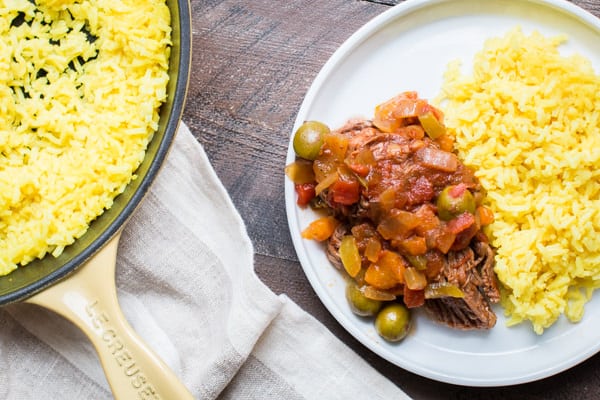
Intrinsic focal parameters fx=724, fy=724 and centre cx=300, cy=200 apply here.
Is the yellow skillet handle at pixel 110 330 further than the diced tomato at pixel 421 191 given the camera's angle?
No

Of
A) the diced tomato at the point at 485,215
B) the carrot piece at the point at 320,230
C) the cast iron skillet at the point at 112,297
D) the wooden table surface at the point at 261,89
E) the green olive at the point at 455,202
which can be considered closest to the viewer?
the cast iron skillet at the point at 112,297

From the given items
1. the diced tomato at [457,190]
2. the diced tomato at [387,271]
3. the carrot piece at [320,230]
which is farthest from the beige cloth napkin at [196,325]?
the diced tomato at [457,190]

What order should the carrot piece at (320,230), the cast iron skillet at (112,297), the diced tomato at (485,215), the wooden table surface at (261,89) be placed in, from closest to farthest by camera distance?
the cast iron skillet at (112,297), the diced tomato at (485,215), the carrot piece at (320,230), the wooden table surface at (261,89)

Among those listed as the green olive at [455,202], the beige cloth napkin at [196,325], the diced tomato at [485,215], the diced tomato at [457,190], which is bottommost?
the beige cloth napkin at [196,325]

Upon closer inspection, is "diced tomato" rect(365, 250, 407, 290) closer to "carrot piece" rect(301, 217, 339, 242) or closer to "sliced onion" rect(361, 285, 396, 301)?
"sliced onion" rect(361, 285, 396, 301)

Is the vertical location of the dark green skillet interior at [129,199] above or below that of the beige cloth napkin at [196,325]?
above

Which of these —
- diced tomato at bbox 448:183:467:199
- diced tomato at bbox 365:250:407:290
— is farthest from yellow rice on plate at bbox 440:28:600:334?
diced tomato at bbox 365:250:407:290

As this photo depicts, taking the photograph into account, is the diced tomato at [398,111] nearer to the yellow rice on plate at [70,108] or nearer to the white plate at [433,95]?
the white plate at [433,95]
